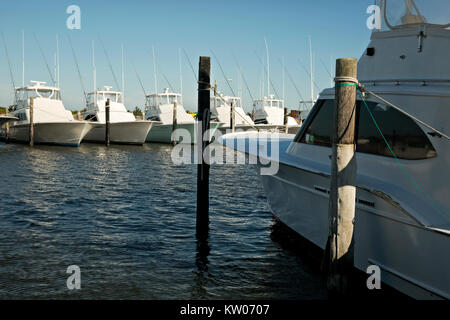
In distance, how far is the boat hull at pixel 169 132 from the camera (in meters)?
33.9

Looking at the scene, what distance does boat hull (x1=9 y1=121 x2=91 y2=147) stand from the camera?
27562 mm

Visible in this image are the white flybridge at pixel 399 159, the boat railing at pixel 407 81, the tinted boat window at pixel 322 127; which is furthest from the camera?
the tinted boat window at pixel 322 127

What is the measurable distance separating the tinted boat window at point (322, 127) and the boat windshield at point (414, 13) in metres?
1.39

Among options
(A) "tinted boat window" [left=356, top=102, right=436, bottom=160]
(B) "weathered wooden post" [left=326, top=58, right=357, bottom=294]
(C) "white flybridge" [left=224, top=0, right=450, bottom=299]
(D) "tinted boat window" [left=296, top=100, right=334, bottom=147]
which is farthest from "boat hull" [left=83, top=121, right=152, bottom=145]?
(B) "weathered wooden post" [left=326, top=58, right=357, bottom=294]

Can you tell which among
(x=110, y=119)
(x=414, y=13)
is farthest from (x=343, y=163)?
(x=110, y=119)

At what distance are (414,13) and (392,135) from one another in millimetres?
1935

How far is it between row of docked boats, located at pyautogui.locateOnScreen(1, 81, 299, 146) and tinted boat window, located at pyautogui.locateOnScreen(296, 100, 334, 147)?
17.2m

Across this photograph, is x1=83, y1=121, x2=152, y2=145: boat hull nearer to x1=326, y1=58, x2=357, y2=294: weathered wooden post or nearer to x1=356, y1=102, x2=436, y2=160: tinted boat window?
x1=356, y1=102, x2=436, y2=160: tinted boat window

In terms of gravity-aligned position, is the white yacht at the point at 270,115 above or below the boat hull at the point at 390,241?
above

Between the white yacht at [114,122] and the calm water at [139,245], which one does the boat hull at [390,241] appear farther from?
the white yacht at [114,122]

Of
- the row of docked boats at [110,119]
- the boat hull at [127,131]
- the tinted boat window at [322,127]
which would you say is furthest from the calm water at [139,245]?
the boat hull at [127,131]

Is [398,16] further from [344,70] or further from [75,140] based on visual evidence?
Answer: [75,140]

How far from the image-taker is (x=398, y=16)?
5996mm

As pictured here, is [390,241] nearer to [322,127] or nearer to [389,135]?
[389,135]
